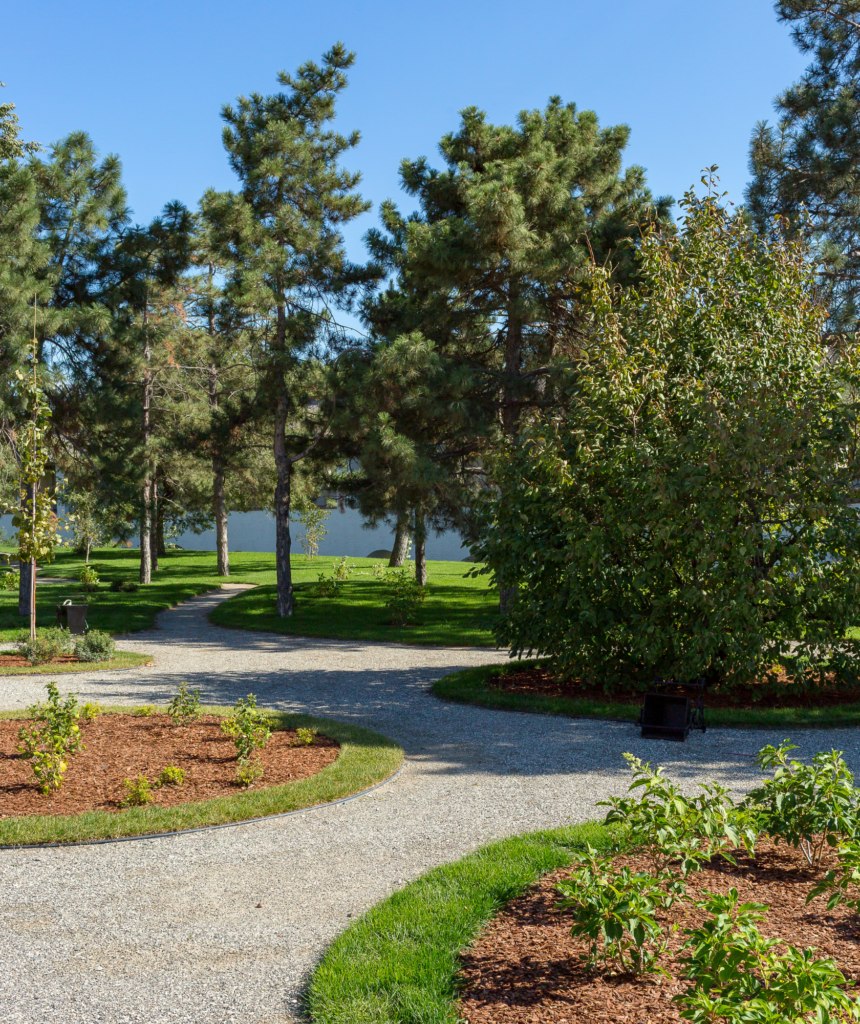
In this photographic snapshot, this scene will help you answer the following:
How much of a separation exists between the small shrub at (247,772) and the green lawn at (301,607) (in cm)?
474

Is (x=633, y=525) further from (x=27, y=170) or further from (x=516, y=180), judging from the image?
(x=27, y=170)

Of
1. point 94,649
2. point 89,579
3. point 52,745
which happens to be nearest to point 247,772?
point 52,745

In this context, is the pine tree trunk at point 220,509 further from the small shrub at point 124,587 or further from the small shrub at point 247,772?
the small shrub at point 247,772

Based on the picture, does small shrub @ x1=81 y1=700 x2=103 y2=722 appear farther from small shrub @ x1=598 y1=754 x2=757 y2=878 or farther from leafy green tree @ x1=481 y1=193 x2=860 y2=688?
small shrub @ x1=598 y1=754 x2=757 y2=878

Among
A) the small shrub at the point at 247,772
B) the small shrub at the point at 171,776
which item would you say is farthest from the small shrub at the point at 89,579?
the small shrub at the point at 247,772

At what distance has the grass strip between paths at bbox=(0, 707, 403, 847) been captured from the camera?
16.6 feet

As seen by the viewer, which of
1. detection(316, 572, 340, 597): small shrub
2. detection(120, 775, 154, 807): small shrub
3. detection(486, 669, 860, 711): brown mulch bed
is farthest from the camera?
detection(316, 572, 340, 597): small shrub

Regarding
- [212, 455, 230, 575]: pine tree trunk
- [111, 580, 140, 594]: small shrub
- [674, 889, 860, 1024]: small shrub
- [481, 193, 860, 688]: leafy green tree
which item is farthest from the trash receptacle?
[674, 889, 860, 1024]: small shrub

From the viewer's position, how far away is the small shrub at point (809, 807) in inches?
160

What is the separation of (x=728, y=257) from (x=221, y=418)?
12.0 m

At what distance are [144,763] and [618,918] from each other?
14.3 feet

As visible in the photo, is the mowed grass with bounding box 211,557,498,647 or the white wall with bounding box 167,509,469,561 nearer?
the mowed grass with bounding box 211,557,498,647

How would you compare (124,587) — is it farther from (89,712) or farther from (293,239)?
(89,712)

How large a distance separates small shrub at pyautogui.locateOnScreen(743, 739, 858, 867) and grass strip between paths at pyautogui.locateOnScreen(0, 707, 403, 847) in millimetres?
2797
